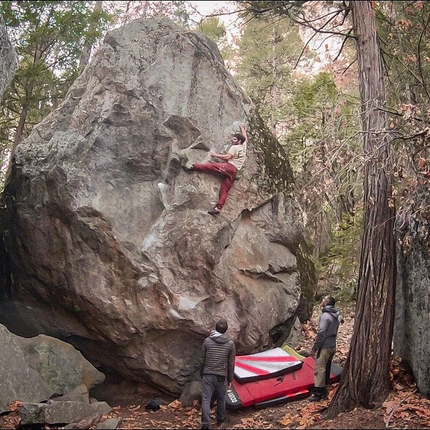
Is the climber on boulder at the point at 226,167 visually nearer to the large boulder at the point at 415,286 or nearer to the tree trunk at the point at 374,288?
the tree trunk at the point at 374,288

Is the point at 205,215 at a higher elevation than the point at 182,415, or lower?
higher

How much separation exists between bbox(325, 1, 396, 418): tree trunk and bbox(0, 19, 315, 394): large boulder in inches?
107

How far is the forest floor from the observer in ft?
19.8

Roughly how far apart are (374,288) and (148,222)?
14.8ft

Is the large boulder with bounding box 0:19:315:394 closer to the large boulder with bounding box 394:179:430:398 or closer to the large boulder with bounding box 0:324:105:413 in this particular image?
the large boulder with bounding box 0:324:105:413

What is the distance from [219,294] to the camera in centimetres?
888

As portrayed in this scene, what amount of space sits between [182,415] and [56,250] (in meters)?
4.02

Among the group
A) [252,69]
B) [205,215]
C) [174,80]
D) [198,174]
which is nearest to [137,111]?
[174,80]

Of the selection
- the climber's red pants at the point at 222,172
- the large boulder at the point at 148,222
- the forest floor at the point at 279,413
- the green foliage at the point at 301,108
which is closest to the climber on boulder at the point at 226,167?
the climber's red pants at the point at 222,172

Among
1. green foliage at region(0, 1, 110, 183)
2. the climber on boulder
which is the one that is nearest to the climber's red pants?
the climber on boulder

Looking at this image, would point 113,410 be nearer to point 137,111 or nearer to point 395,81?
point 137,111

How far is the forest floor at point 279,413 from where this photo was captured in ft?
19.8

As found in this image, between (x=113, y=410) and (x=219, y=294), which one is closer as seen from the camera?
(x=113, y=410)

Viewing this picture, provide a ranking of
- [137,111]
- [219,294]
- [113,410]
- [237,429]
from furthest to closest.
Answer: [137,111] < [219,294] < [113,410] < [237,429]
